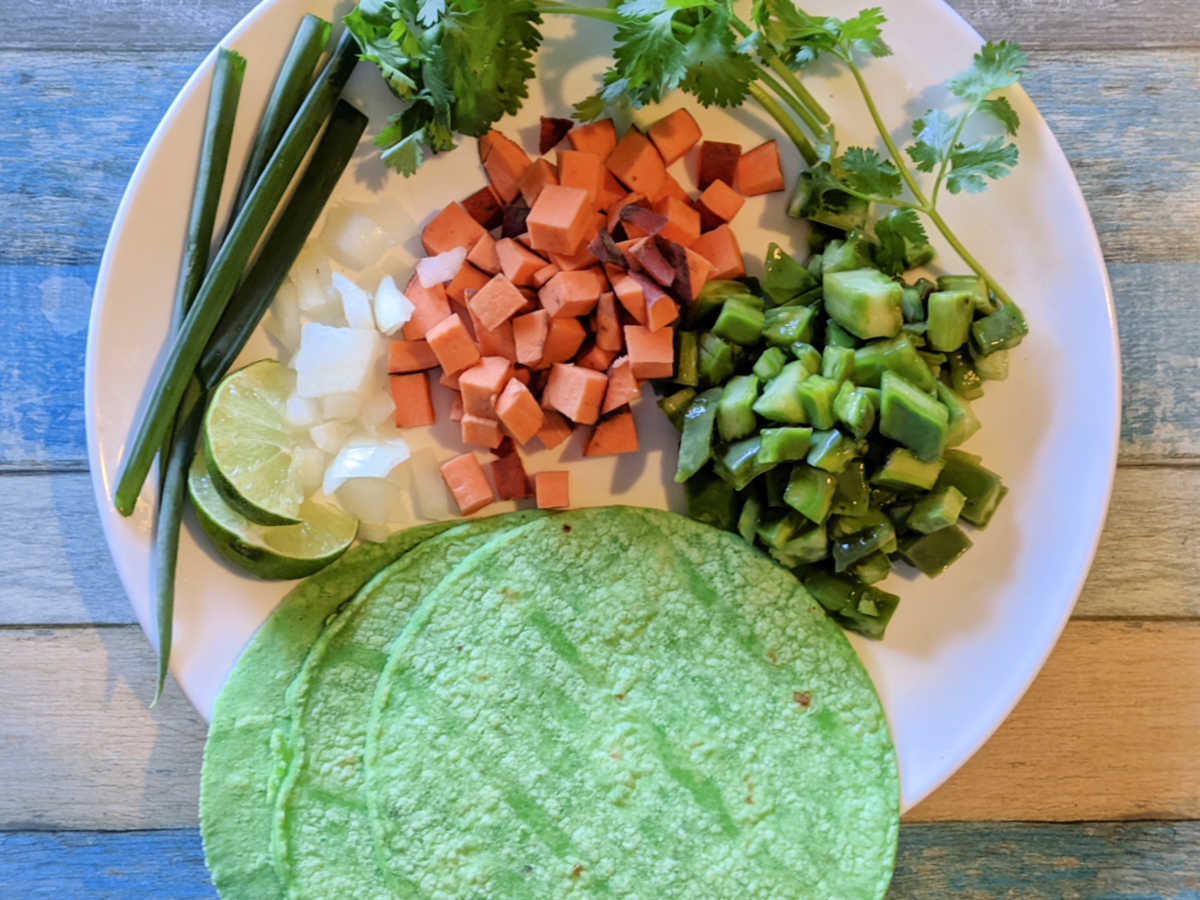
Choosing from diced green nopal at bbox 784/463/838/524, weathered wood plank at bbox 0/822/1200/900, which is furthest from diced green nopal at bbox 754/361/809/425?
weathered wood plank at bbox 0/822/1200/900

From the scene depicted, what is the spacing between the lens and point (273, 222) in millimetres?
2305

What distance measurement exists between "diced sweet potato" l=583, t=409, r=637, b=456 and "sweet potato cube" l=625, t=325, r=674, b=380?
15cm

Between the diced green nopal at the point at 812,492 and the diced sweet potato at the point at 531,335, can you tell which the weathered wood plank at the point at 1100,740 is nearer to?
the diced green nopal at the point at 812,492

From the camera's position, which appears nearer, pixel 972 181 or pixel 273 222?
pixel 972 181

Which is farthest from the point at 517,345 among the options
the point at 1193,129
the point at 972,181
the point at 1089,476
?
the point at 1193,129

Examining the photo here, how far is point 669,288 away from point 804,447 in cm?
54

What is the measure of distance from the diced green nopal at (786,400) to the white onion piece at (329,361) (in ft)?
3.43

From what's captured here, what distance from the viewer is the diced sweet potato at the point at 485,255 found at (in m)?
2.27

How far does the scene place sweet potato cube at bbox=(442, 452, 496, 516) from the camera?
2.27m

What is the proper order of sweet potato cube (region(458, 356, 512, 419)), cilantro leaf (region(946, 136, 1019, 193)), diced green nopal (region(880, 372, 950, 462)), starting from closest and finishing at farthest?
diced green nopal (region(880, 372, 950, 462))
cilantro leaf (region(946, 136, 1019, 193))
sweet potato cube (region(458, 356, 512, 419))

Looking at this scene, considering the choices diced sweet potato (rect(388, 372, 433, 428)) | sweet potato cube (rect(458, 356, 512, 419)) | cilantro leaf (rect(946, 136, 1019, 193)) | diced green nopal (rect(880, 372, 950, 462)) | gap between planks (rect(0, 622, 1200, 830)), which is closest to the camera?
diced green nopal (rect(880, 372, 950, 462))

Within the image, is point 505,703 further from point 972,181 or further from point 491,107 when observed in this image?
point 972,181

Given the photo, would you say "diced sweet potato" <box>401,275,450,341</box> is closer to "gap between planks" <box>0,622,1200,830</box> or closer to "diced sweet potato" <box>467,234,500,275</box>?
"diced sweet potato" <box>467,234,500,275</box>

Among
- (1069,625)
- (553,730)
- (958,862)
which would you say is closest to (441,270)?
(553,730)
